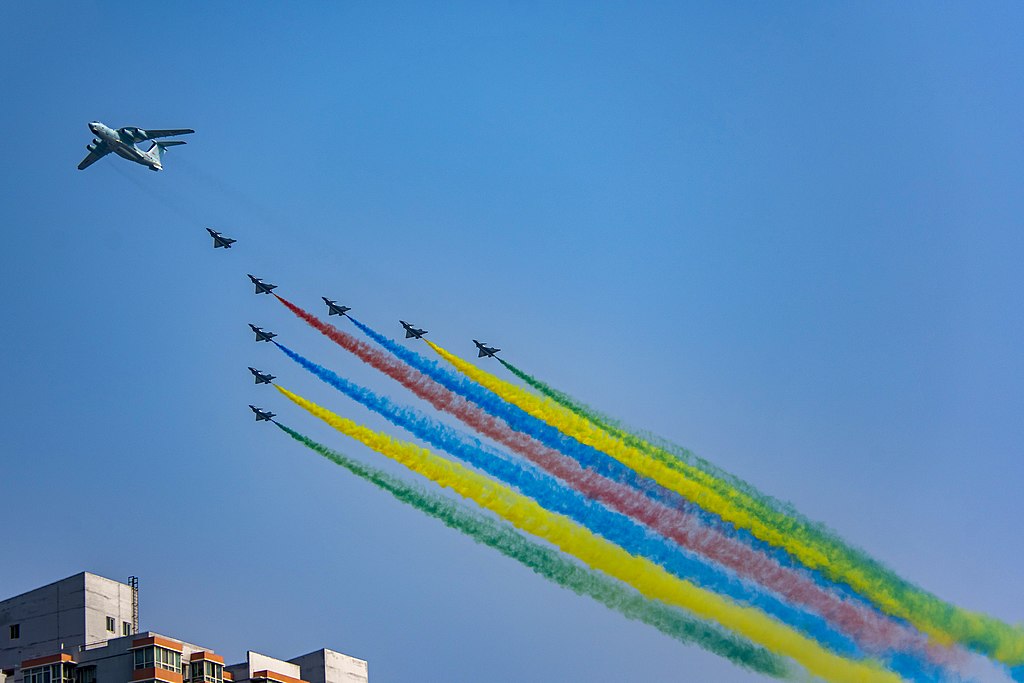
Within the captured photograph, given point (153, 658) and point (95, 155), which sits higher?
point (95, 155)

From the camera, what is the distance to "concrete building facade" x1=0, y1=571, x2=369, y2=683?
117 m

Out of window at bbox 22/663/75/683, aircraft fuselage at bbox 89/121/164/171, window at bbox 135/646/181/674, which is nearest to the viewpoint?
window at bbox 135/646/181/674

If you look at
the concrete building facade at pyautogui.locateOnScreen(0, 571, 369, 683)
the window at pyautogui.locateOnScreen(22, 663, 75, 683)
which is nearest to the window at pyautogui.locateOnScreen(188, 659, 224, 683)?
the concrete building facade at pyautogui.locateOnScreen(0, 571, 369, 683)

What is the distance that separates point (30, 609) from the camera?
408 feet

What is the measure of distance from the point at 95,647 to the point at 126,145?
46.6 m

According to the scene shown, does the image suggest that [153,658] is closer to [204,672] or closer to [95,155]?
[204,672]

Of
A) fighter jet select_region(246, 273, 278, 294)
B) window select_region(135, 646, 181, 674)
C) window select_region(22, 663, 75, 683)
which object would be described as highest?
fighter jet select_region(246, 273, 278, 294)

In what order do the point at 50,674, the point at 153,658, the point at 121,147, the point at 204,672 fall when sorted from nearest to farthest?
the point at 153,658 < the point at 50,674 < the point at 204,672 < the point at 121,147

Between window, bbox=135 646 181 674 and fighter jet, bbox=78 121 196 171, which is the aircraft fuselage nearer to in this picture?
fighter jet, bbox=78 121 196 171

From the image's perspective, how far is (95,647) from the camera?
120 metres

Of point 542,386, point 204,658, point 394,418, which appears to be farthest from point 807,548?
point 204,658

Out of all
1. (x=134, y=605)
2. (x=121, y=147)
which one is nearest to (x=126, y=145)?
(x=121, y=147)

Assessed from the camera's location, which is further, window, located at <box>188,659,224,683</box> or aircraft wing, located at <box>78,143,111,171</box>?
aircraft wing, located at <box>78,143,111,171</box>

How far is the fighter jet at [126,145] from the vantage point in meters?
144
